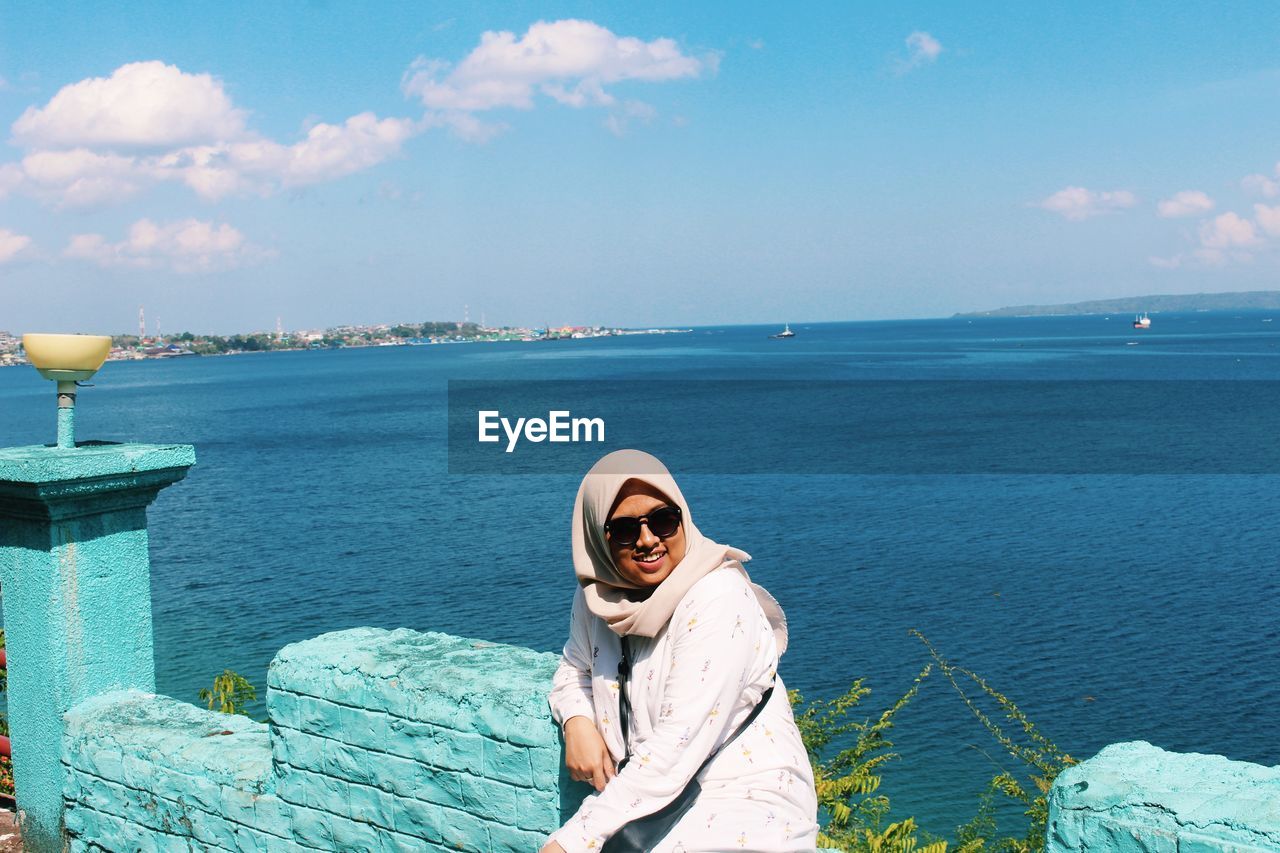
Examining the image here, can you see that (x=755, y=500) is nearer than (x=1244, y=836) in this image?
No

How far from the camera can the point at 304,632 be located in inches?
797

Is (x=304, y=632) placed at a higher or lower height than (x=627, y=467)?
lower

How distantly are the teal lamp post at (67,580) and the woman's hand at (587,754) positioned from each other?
7.73 feet

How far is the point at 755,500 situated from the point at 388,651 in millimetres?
30027

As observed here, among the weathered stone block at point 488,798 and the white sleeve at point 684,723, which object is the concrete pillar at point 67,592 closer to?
the weathered stone block at point 488,798

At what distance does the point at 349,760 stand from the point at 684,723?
147cm

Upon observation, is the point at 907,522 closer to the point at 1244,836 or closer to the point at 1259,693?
the point at 1259,693

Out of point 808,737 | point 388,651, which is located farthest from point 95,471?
point 808,737

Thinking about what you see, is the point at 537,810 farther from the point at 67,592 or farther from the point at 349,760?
the point at 67,592

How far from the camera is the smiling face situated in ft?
8.46

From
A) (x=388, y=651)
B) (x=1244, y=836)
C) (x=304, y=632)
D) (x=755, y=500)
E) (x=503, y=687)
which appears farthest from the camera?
(x=755, y=500)

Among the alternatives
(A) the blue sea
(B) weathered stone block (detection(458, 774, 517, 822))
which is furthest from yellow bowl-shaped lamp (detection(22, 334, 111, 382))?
(A) the blue sea

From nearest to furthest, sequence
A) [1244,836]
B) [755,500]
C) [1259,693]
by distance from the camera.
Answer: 1. [1244,836]
2. [1259,693]
3. [755,500]

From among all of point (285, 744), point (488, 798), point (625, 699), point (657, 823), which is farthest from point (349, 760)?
point (657, 823)
